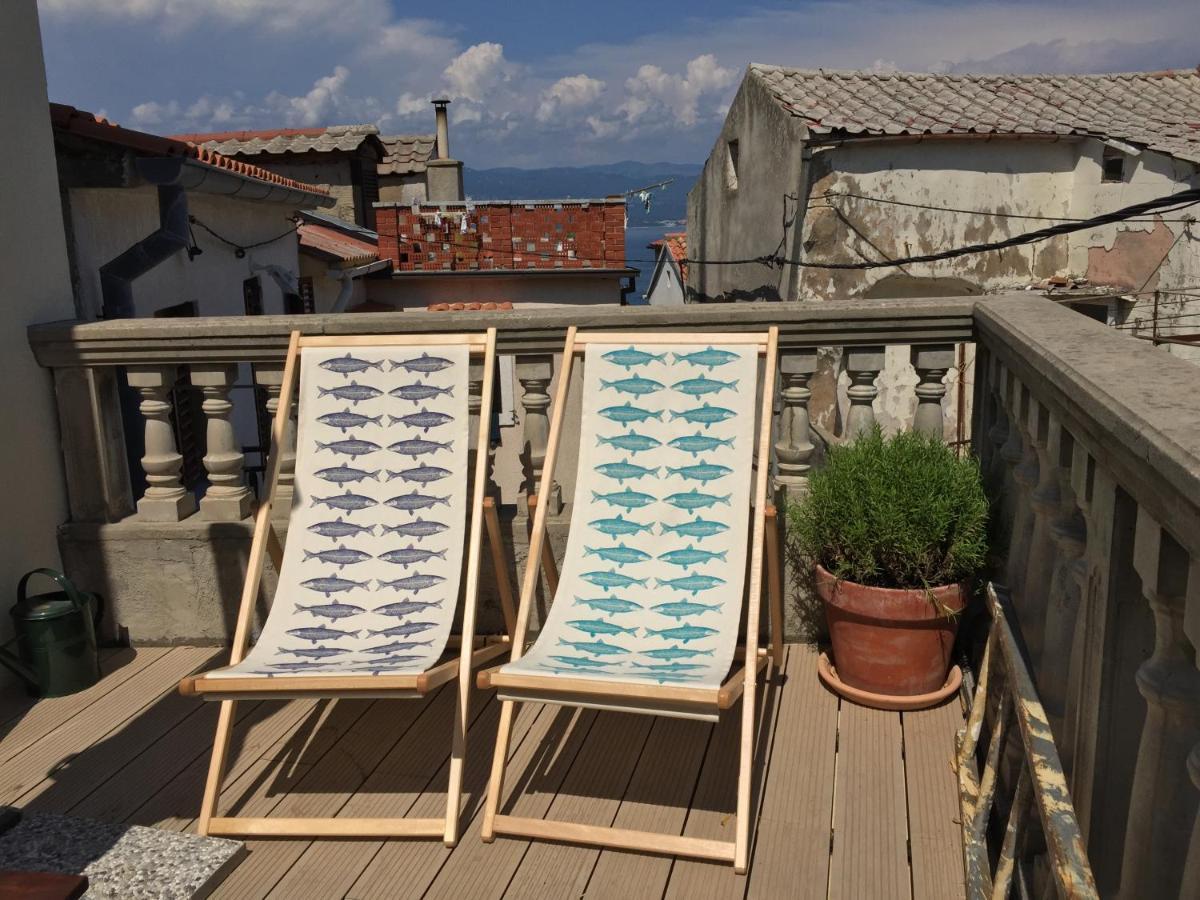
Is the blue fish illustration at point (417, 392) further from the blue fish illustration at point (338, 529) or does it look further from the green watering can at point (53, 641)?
the green watering can at point (53, 641)

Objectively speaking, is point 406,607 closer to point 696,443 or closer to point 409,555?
point 409,555

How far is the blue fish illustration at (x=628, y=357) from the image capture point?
3.23 m

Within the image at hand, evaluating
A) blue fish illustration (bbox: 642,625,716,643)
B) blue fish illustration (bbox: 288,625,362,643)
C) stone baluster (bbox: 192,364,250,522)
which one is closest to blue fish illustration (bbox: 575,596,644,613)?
blue fish illustration (bbox: 642,625,716,643)

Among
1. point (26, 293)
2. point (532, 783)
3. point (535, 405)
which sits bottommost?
point (532, 783)

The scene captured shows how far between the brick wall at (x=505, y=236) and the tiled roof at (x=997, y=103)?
4.95 meters

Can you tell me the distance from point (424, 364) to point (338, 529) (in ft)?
1.89

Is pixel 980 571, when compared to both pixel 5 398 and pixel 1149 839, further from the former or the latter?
pixel 5 398

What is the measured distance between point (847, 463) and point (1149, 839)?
1.71m

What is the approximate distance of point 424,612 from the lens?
295 centimetres

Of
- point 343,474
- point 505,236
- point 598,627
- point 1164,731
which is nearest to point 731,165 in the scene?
point 505,236

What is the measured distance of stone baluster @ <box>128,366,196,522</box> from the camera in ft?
12.0

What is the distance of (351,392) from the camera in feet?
10.7

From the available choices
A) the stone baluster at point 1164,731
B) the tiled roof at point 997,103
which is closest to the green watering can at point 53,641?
the stone baluster at point 1164,731

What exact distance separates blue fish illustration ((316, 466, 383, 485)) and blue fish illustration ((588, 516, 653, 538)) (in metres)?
0.70
